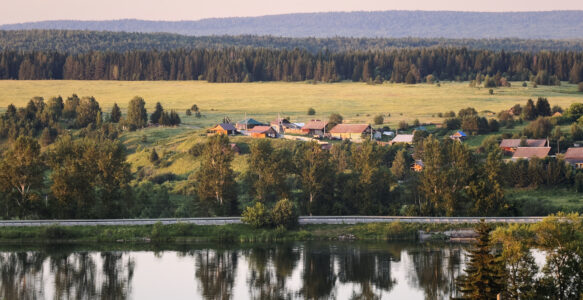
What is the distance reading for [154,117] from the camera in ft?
372

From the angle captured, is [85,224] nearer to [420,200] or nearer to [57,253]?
[57,253]

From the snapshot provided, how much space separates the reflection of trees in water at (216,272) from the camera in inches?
1941

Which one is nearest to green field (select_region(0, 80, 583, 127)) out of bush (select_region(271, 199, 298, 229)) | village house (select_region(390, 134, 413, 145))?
village house (select_region(390, 134, 413, 145))

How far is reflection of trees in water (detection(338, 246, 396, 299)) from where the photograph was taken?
5016cm

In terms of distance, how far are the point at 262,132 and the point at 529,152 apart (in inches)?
1066

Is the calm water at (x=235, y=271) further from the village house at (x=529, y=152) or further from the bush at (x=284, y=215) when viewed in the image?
the village house at (x=529, y=152)

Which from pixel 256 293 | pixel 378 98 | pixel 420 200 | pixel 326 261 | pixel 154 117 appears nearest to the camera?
pixel 256 293

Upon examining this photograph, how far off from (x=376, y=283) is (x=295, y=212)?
13985 mm

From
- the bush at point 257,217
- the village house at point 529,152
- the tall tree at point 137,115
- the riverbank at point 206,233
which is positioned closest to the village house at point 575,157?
the village house at point 529,152

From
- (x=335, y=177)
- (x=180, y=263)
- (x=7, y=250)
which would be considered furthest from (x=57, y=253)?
(x=335, y=177)

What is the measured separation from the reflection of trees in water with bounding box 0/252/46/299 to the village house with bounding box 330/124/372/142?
47.4 meters

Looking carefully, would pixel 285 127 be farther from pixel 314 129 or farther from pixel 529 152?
pixel 529 152

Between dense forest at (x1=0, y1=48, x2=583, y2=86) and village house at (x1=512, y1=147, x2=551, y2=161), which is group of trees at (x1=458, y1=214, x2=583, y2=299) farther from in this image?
dense forest at (x1=0, y1=48, x2=583, y2=86)

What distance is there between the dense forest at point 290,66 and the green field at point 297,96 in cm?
618
